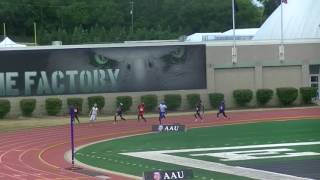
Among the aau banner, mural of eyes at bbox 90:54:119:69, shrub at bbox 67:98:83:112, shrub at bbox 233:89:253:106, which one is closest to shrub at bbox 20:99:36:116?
the aau banner

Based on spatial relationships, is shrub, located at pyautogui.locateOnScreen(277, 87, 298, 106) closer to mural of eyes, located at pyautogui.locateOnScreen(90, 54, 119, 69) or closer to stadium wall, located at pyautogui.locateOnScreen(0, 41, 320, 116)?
stadium wall, located at pyautogui.locateOnScreen(0, 41, 320, 116)

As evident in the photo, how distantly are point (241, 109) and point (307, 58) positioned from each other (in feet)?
24.3

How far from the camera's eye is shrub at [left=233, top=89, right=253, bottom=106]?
185 ft

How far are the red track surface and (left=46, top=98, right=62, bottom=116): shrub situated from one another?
7067mm

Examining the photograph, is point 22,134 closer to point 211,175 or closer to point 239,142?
point 239,142

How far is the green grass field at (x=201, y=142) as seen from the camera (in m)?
25.7

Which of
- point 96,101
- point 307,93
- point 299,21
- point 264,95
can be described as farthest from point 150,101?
point 299,21

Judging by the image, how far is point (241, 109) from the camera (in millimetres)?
55938

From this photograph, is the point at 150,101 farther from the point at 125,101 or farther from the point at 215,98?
the point at 215,98

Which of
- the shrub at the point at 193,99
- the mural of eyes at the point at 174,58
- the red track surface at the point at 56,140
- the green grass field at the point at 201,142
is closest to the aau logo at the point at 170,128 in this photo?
the green grass field at the point at 201,142

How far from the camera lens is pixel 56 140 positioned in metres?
37.7

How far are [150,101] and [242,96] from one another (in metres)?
7.32

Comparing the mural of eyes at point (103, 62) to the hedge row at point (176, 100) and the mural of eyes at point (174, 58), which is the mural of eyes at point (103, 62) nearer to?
the hedge row at point (176, 100)

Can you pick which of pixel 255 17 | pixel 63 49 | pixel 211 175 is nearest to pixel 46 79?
pixel 63 49
